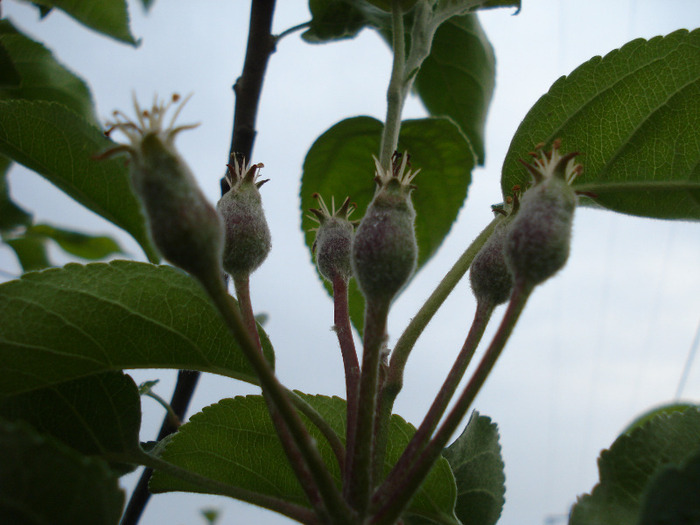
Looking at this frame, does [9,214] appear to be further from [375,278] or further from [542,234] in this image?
[542,234]

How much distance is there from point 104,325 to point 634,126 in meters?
0.80

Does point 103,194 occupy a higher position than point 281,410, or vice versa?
point 103,194

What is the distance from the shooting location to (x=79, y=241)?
2348 mm

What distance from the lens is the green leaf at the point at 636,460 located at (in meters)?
0.76

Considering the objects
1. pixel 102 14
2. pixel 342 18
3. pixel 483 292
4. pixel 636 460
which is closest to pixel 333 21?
pixel 342 18

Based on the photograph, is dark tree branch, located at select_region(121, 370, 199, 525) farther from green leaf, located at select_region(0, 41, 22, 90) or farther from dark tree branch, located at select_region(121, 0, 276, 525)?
green leaf, located at select_region(0, 41, 22, 90)

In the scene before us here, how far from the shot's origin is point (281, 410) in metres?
0.63

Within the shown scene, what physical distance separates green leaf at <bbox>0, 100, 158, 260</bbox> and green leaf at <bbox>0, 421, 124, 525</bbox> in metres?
0.49

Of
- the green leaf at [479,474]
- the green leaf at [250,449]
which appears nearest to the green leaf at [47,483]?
the green leaf at [250,449]

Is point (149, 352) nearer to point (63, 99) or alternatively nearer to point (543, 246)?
point (543, 246)

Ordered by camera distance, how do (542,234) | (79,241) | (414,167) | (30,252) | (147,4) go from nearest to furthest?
(542,234) → (414,167) → (147,4) → (30,252) → (79,241)

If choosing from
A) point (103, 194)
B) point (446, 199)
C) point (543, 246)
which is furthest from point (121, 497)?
point (446, 199)

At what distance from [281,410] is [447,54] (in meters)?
1.19

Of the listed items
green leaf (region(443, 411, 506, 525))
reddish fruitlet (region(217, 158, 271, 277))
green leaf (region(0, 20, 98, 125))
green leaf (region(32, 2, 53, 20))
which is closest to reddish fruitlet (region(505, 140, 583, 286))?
reddish fruitlet (region(217, 158, 271, 277))
